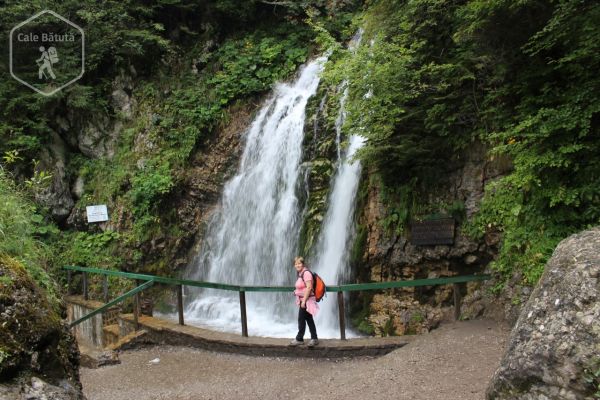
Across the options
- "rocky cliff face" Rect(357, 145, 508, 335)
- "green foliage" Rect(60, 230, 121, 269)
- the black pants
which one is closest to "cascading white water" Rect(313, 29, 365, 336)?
"rocky cliff face" Rect(357, 145, 508, 335)

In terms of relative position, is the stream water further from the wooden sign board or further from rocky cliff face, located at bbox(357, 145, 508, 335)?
the wooden sign board

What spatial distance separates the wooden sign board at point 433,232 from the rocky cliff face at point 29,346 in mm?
6390

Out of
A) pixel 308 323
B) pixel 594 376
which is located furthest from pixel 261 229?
pixel 594 376

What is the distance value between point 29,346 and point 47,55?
615 inches

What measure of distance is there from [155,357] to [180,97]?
34.4 feet

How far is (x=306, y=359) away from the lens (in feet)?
23.0

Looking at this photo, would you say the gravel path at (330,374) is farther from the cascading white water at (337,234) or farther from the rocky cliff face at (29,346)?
the rocky cliff face at (29,346)

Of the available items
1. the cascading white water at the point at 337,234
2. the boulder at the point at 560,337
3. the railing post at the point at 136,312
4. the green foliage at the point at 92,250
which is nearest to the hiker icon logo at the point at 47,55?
the green foliage at the point at 92,250

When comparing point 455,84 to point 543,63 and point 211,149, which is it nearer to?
point 543,63

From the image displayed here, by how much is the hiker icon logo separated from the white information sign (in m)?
4.25

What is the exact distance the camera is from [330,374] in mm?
6160

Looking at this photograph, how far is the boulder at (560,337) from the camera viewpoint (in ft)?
7.55

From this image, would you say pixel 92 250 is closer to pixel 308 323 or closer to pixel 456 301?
pixel 308 323

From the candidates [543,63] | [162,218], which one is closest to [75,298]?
[162,218]
